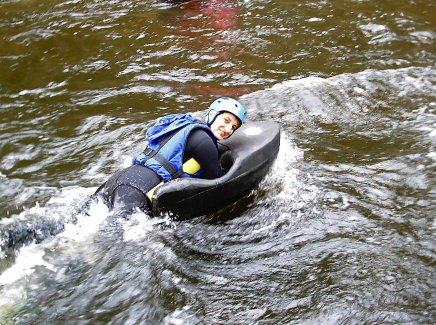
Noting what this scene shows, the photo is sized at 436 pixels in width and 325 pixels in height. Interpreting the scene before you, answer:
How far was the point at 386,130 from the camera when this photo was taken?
630 cm

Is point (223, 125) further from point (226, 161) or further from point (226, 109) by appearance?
point (226, 161)

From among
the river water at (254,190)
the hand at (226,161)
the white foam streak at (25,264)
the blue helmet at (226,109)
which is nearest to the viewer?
the river water at (254,190)

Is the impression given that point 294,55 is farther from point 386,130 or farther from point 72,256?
point 72,256

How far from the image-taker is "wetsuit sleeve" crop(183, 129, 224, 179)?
4.91m

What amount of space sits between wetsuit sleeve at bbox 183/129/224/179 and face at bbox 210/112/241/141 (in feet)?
0.96

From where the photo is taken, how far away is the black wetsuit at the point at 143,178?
15.4ft

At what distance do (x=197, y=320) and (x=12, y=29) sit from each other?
27.7ft

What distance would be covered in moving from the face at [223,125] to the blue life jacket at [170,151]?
191 millimetres

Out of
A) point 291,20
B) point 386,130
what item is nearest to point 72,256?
point 386,130

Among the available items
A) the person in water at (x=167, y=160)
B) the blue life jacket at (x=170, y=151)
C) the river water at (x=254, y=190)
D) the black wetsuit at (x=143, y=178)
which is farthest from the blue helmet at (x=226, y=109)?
the river water at (x=254, y=190)

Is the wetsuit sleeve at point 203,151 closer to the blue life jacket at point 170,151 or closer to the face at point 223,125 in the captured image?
the blue life jacket at point 170,151

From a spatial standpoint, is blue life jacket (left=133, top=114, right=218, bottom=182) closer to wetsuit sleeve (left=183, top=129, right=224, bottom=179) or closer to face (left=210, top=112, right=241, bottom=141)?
wetsuit sleeve (left=183, top=129, right=224, bottom=179)

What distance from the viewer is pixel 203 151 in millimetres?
4898

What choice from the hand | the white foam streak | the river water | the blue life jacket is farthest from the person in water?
the white foam streak
